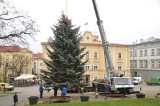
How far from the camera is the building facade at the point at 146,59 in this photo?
83025 mm

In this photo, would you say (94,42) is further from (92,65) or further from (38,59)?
(38,59)

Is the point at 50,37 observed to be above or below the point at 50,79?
above

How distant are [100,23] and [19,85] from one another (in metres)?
41.2

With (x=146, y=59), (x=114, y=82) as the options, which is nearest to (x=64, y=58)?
(x=114, y=82)

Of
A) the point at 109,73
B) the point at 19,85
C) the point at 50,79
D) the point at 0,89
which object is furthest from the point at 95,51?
the point at 50,79

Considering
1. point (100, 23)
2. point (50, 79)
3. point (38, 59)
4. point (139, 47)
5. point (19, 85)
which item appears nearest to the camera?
point (50, 79)

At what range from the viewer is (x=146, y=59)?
87.6 meters

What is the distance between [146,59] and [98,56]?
51.5 ft

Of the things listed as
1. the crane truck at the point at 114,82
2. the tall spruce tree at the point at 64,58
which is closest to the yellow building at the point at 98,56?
the crane truck at the point at 114,82

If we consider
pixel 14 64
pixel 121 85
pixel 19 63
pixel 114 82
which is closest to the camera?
pixel 121 85

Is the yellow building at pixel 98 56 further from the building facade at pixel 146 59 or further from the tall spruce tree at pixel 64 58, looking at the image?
the tall spruce tree at pixel 64 58

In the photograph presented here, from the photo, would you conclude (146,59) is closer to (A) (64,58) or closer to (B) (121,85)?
(B) (121,85)

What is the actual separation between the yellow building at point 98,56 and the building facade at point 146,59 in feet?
25.6

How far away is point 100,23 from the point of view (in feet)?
116
